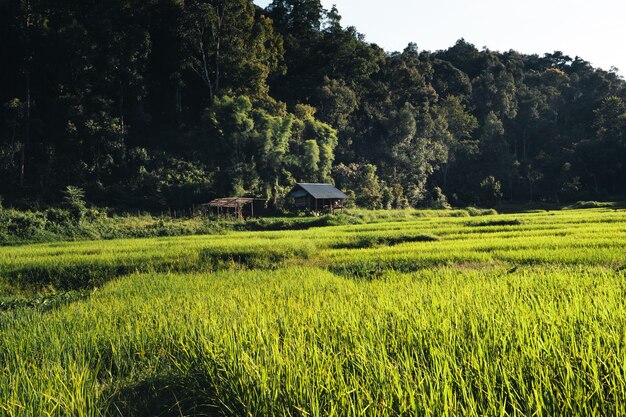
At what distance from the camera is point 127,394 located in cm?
331

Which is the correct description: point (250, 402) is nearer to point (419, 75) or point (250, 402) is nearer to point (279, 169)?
point (279, 169)

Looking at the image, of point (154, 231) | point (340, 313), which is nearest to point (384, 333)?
point (340, 313)

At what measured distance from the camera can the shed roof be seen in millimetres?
30780

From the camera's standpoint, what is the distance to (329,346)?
3035 mm

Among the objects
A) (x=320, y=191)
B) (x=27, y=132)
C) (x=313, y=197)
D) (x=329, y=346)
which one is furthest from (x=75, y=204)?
(x=329, y=346)

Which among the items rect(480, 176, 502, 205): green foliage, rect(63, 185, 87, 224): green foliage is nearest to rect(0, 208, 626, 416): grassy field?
rect(63, 185, 87, 224): green foliage

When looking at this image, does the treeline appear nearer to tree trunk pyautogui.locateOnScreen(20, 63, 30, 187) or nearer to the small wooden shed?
tree trunk pyautogui.locateOnScreen(20, 63, 30, 187)

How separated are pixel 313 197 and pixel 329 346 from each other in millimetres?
28450

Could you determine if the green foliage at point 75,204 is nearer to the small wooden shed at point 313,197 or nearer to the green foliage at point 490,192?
the small wooden shed at point 313,197

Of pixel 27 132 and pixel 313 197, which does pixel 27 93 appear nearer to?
pixel 27 132

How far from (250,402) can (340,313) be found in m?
1.64

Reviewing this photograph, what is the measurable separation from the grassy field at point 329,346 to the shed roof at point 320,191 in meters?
22.2

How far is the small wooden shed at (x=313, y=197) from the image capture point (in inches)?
1235

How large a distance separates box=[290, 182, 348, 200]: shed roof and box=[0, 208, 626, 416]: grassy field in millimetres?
22154
